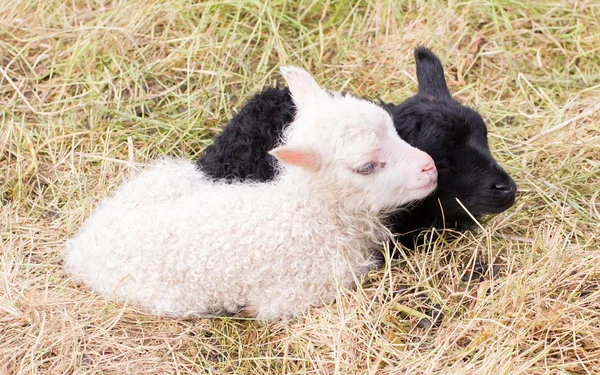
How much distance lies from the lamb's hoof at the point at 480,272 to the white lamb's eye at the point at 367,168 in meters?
0.91

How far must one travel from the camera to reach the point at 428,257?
15.2 ft

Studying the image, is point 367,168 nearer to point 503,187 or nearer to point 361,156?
point 361,156

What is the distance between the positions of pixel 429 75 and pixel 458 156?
699 mm

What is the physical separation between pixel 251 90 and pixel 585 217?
289 centimetres

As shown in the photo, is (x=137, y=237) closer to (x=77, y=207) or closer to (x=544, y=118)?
(x=77, y=207)

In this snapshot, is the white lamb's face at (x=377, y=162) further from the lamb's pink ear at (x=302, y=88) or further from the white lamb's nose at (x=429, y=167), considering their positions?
the lamb's pink ear at (x=302, y=88)

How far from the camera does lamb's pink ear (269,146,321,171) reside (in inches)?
155

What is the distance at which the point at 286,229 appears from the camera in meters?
4.36

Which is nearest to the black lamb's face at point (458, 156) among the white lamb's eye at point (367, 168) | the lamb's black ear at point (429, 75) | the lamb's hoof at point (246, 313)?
the lamb's black ear at point (429, 75)

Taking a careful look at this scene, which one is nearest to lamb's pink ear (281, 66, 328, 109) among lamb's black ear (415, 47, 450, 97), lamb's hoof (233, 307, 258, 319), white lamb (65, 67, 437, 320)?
white lamb (65, 67, 437, 320)

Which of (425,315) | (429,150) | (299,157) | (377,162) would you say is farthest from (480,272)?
(299,157)

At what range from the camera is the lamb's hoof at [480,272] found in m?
4.45

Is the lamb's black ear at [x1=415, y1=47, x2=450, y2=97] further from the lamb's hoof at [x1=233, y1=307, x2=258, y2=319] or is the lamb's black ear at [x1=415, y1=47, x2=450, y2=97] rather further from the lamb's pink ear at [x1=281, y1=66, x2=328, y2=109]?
the lamb's hoof at [x1=233, y1=307, x2=258, y2=319]

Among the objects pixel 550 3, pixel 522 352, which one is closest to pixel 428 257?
pixel 522 352
